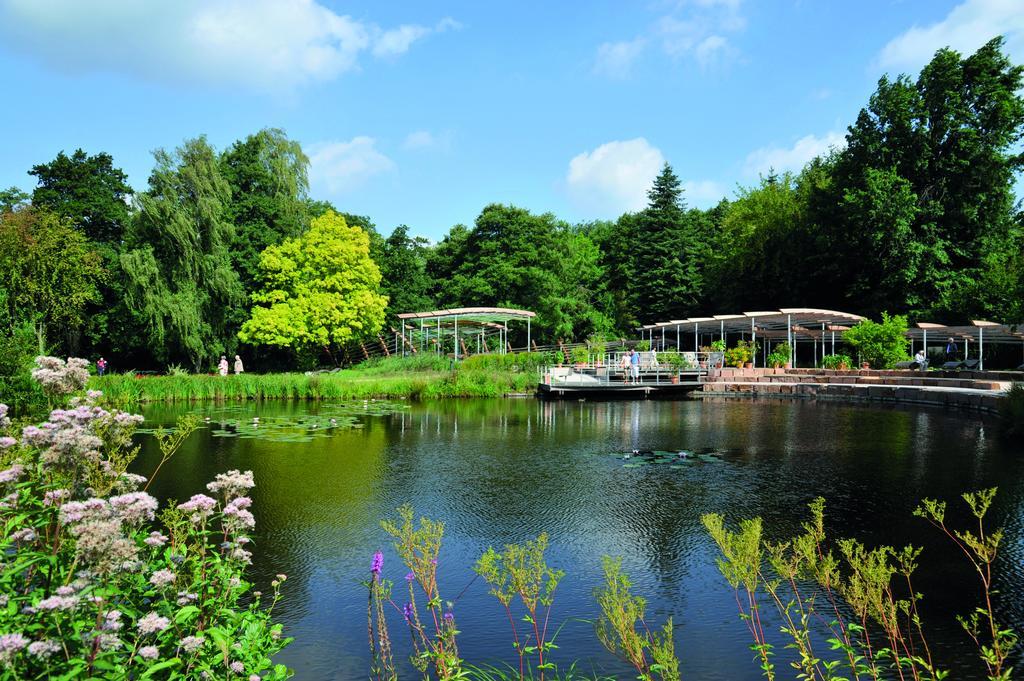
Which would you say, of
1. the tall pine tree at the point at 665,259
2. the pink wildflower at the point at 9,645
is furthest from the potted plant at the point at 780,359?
the pink wildflower at the point at 9,645

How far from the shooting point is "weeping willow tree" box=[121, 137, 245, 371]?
29250 mm

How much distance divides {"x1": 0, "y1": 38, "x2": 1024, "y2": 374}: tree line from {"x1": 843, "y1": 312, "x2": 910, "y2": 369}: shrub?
4.64 meters

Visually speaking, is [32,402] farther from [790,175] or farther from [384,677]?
[790,175]

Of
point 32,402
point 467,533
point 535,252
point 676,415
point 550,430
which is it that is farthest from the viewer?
point 535,252

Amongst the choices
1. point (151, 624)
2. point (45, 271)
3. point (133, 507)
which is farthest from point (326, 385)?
point (151, 624)

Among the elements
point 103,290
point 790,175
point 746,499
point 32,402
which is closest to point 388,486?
point 746,499

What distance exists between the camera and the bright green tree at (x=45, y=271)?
27141 millimetres

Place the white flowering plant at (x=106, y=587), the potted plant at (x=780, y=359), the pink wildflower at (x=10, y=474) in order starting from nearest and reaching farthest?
the white flowering plant at (x=106, y=587), the pink wildflower at (x=10, y=474), the potted plant at (x=780, y=359)

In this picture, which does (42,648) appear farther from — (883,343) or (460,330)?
(460,330)

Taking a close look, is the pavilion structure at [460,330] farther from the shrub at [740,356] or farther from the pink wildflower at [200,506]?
the pink wildflower at [200,506]

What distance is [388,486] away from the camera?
9703 mm

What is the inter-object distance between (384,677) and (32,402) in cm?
1368

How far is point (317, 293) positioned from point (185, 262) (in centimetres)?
594

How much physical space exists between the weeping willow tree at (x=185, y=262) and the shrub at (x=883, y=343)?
93.8ft
